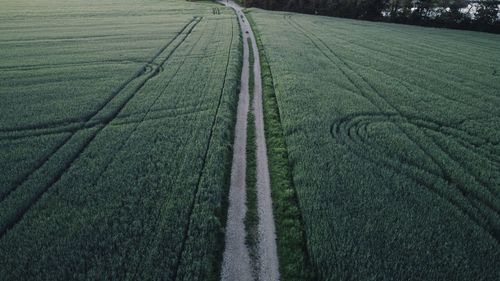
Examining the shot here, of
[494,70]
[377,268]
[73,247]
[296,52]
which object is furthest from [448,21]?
[73,247]

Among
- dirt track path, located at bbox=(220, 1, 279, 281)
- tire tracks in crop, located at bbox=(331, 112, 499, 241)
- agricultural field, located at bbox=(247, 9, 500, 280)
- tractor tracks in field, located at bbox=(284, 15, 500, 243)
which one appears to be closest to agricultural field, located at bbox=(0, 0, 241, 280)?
dirt track path, located at bbox=(220, 1, 279, 281)

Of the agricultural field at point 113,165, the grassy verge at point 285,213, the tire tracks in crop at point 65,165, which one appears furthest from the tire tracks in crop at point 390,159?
the tire tracks in crop at point 65,165

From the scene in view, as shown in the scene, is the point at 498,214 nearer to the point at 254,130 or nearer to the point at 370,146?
the point at 370,146

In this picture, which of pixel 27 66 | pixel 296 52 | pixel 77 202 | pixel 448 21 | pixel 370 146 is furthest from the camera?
pixel 448 21

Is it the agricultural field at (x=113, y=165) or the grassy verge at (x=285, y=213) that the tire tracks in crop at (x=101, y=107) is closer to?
the agricultural field at (x=113, y=165)

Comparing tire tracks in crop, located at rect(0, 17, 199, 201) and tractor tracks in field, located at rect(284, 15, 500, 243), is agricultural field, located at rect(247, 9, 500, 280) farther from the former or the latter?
tire tracks in crop, located at rect(0, 17, 199, 201)

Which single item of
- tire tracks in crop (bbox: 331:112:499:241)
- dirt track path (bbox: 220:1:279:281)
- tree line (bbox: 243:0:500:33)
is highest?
tree line (bbox: 243:0:500:33)
